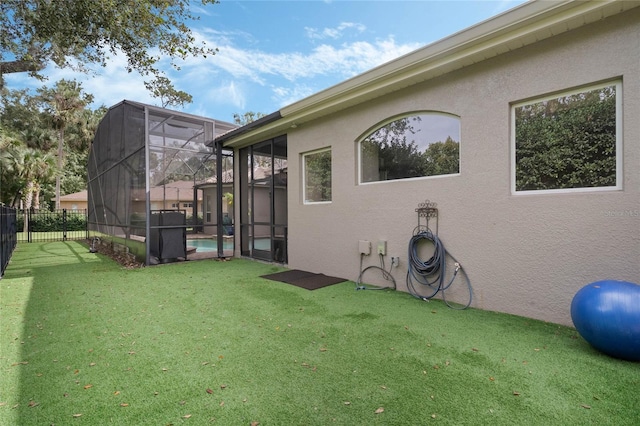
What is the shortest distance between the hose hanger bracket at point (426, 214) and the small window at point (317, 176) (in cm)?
205

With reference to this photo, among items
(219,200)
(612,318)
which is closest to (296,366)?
(612,318)

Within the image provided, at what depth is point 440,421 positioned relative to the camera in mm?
1882

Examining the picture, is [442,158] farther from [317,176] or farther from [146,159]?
[146,159]

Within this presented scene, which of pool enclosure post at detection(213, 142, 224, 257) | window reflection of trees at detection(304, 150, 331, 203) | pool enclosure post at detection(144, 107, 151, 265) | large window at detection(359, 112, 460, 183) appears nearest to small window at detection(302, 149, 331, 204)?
window reflection of trees at detection(304, 150, 331, 203)

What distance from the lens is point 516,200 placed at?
145 inches

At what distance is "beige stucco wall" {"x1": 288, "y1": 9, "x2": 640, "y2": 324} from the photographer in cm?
302

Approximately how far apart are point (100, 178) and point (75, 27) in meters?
7.20

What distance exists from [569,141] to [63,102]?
2676 cm

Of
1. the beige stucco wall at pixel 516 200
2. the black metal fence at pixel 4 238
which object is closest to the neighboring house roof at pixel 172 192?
the black metal fence at pixel 4 238

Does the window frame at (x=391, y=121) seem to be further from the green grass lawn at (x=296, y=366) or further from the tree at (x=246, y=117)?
the tree at (x=246, y=117)

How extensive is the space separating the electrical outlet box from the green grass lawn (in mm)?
957

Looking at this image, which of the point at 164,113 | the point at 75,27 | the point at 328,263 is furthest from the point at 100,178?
the point at 328,263

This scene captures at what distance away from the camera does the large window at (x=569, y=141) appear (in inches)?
124

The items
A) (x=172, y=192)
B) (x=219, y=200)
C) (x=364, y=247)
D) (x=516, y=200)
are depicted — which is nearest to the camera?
(x=516, y=200)
